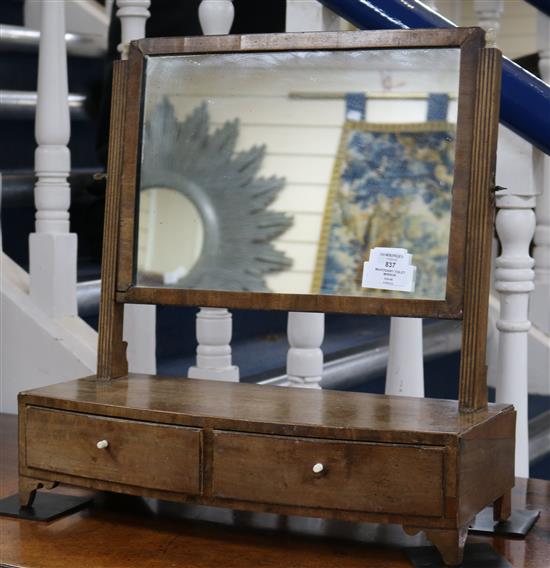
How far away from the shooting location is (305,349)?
1622 millimetres

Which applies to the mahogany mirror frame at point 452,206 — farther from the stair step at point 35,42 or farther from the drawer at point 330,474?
the stair step at point 35,42

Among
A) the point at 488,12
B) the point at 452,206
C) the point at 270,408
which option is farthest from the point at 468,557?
the point at 488,12

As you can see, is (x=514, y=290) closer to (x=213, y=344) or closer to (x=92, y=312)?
(x=213, y=344)

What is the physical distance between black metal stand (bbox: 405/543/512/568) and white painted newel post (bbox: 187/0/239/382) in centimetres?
60

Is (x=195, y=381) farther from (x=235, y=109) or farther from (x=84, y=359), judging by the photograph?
(x=84, y=359)

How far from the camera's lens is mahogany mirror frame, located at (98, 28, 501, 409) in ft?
3.90

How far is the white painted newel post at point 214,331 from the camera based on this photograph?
167 cm

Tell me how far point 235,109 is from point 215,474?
0.44 meters

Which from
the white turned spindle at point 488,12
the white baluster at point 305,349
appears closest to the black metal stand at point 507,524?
the white baluster at point 305,349

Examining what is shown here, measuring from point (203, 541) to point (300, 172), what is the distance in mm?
438

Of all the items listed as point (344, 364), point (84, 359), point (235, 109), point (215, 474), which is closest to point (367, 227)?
point (235, 109)

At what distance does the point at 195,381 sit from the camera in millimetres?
1362

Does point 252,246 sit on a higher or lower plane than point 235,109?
lower

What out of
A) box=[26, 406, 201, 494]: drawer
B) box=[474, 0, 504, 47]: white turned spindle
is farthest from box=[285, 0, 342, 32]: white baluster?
box=[26, 406, 201, 494]: drawer
